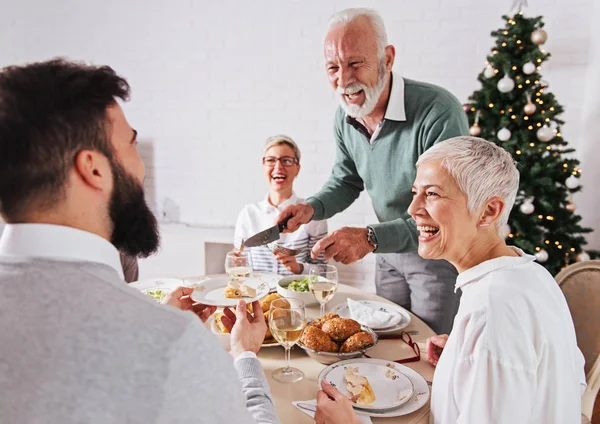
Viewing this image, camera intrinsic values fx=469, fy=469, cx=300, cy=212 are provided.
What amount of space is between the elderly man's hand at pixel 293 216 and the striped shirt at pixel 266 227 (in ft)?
1.53

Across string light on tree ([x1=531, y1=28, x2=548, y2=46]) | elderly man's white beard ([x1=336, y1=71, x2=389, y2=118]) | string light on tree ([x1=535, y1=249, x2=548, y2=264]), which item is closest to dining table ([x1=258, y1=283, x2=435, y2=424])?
elderly man's white beard ([x1=336, y1=71, x2=389, y2=118])

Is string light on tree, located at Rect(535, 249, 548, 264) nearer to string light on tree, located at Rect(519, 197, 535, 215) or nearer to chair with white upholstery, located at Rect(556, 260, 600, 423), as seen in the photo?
string light on tree, located at Rect(519, 197, 535, 215)

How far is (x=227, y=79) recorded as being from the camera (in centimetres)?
393

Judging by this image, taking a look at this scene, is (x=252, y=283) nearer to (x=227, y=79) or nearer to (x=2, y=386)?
(x=2, y=386)

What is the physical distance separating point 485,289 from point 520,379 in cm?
20

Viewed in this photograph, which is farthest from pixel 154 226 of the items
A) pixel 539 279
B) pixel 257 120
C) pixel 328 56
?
pixel 257 120

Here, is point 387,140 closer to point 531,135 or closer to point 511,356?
point 511,356

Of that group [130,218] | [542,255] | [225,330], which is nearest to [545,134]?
[542,255]

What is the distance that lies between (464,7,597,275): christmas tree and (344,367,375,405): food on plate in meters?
2.13

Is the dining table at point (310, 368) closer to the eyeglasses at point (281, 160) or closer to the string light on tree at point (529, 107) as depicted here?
the eyeglasses at point (281, 160)

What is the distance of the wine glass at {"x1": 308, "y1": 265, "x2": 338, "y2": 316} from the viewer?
168 centimetres

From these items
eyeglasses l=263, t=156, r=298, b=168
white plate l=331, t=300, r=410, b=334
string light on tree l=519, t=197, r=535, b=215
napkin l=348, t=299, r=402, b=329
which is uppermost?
eyeglasses l=263, t=156, r=298, b=168

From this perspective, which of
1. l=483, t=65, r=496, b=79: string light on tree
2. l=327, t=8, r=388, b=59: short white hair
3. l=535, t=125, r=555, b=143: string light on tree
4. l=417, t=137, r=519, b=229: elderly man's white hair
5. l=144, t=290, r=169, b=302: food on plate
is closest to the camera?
l=417, t=137, r=519, b=229: elderly man's white hair

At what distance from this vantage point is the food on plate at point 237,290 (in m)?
1.57
